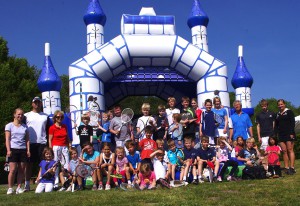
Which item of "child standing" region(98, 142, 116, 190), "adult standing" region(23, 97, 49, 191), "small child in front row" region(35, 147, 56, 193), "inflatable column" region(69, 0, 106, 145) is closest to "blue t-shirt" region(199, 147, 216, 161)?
"child standing" region(98, 142, 116, 190)

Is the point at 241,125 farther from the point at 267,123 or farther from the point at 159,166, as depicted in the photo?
the point at 159,166

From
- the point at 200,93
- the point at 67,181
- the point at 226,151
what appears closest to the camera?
the point at 67,181

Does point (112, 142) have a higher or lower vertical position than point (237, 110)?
lower

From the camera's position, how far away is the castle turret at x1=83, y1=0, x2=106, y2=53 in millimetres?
12953

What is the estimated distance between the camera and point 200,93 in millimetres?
11867

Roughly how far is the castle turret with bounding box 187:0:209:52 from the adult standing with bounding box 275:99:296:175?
541cm

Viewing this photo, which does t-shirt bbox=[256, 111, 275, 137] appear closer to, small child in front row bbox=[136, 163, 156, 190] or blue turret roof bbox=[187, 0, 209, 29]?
small child in front row bbox=[136, 163, 156, 190]

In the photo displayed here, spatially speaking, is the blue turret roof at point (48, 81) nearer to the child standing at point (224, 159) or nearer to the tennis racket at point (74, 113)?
the tennis racket at point (74, 113)

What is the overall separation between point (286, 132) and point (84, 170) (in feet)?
13.9

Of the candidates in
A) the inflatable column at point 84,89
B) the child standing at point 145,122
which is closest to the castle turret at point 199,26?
the inflatable column at point 84,89

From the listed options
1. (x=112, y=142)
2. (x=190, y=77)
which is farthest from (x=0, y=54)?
(x=112, y=142)

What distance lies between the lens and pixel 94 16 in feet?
43.0

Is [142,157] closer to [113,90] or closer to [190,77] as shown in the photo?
[190,77]

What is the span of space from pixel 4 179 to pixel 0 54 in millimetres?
12442
